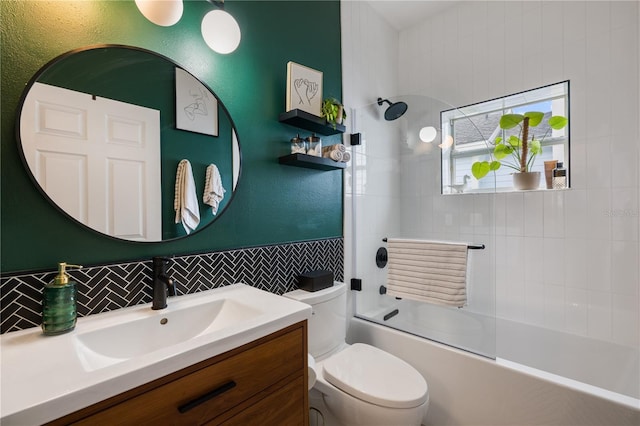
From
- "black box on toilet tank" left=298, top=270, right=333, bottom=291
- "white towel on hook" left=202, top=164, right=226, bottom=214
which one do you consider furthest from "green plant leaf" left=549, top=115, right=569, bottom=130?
"white towel on hook" left=202, top=164, right=226, bottom=214

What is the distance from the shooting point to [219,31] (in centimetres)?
122

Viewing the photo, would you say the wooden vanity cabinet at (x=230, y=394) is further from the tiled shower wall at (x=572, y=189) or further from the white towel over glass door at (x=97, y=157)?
the tiled shower wall at (x=572, y=189)

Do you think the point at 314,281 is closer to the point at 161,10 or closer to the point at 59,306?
the point at 59,306

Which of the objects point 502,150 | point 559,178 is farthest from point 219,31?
point 559,178

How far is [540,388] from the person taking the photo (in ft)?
4.33

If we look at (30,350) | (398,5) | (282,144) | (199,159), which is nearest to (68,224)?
(30,350)

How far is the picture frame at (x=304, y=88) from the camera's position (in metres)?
1.59

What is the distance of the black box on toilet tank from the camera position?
1.54m

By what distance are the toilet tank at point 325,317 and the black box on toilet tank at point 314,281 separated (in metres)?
0.02

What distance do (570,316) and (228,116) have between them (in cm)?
240

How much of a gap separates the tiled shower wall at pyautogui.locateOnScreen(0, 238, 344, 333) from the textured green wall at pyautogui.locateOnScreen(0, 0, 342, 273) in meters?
0.04

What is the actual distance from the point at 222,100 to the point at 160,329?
99cm

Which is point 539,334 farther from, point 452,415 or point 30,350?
point 30,350

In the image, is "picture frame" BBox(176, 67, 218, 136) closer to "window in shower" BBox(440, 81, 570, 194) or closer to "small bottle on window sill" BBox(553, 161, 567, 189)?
"window in shower" BBox(440, 81, 570, 194)
